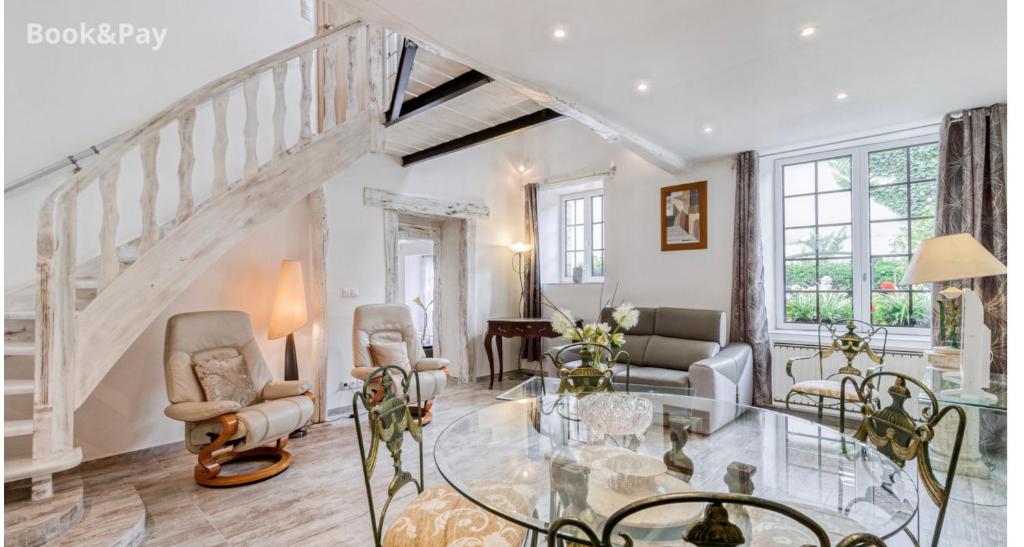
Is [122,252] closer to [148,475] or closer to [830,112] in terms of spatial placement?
[148,475]

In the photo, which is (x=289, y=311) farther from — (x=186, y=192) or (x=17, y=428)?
(x=17, y=428)

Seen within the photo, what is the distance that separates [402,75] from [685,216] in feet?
10.5

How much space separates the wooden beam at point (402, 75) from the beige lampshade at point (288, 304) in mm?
1512

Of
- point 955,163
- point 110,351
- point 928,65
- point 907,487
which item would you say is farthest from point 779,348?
point 110,351

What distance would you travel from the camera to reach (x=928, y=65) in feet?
9.70

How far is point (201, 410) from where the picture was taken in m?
3.04

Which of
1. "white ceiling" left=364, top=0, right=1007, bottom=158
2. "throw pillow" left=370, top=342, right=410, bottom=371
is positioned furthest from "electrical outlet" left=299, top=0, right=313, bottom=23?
"throw pillow" left=370, top=342, right=410, bottom=371

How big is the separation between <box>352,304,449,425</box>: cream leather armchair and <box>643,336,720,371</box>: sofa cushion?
197 cm

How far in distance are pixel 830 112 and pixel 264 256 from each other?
4743 millimetres

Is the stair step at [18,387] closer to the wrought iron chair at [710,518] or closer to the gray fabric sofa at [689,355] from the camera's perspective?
the wrought iron chair at [710,518]

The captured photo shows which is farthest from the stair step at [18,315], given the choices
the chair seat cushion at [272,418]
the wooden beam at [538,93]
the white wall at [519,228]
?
the wooden beam at [538,93]

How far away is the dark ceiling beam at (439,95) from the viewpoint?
148 inches

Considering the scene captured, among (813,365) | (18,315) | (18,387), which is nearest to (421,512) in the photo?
(18,387)

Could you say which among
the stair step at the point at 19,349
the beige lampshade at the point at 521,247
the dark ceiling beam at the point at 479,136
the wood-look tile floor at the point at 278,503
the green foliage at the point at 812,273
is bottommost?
the wood-look tile floor at the point at 278,503
